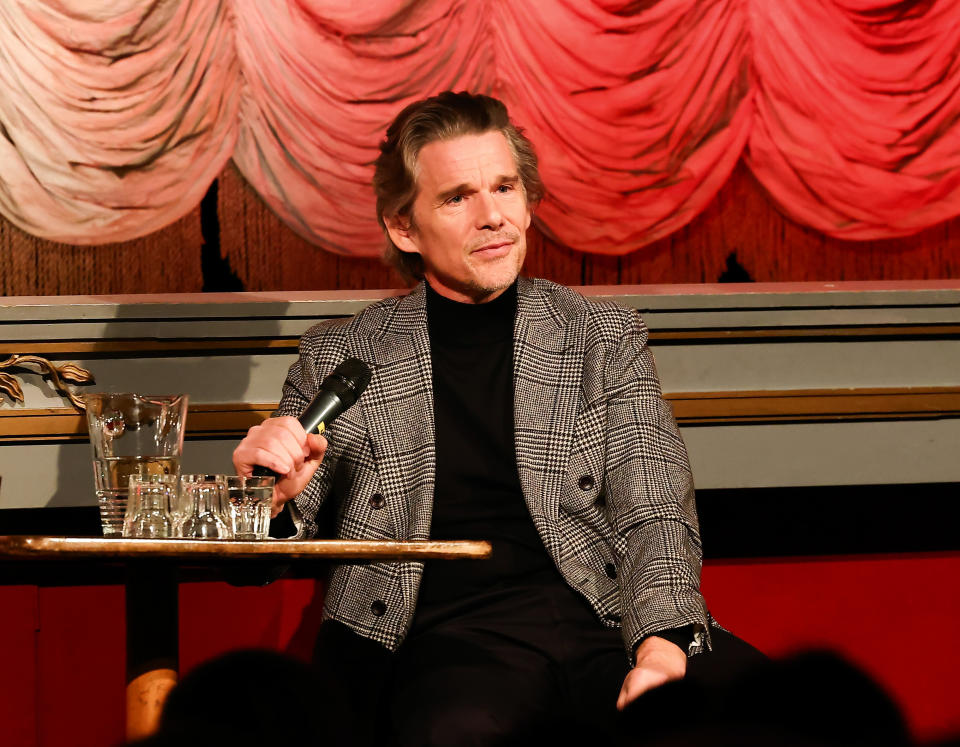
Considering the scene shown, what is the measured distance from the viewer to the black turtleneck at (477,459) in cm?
169

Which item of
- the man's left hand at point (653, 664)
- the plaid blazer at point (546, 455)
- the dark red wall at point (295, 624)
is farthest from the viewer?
the dark red wall at point (295, 624)

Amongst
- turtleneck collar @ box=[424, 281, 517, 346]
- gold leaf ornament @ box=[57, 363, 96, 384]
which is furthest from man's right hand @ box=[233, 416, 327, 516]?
gold leaf ornament @ box=[57, 363, 96, 384]

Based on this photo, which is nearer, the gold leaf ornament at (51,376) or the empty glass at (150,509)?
the empty glass at (150,509)

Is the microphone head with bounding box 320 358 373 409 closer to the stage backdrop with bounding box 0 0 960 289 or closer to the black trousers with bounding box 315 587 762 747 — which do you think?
the black trousers with bounding box 315 587 762 747

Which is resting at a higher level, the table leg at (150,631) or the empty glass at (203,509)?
the empty glass at (203,509)

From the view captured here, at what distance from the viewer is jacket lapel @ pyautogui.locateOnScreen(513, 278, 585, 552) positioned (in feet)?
5.57

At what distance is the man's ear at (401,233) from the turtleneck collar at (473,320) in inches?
5.9

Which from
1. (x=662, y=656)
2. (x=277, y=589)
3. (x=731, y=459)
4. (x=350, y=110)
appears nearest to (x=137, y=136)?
(x=350, y=110)

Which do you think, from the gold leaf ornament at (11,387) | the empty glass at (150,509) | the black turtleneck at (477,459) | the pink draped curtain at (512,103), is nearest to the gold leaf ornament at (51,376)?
the gold leaf ornament at (11,387)

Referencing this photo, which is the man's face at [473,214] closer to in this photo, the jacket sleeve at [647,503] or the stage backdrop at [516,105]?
the jacket sleeve at [647,503]

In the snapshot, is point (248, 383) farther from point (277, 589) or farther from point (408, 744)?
point (408, 744)

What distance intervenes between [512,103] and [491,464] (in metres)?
1.15

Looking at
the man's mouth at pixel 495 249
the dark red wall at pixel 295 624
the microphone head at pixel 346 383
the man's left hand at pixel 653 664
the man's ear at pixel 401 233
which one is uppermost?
the man's ear at pixel 401 233

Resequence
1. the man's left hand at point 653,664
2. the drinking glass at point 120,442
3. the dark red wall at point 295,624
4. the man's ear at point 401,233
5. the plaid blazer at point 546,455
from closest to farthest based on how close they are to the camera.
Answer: the man's left hand at point 653,664 → the drinking glass at point 120,442 → the plaid blazer at point 546,455 → the man's ear at point 401,233 → the dark red wall at point 295,624
